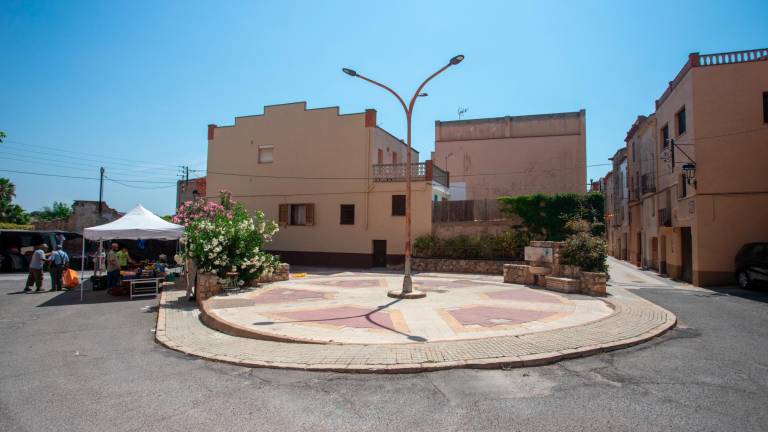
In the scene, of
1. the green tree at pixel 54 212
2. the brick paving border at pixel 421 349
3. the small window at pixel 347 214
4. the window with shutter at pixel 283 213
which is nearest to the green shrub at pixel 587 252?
the brick paving border at pixel 421 349

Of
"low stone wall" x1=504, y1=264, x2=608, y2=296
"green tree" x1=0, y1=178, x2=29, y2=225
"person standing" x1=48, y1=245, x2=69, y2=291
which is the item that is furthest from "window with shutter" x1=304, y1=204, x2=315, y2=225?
"green tree" x1=0, y1=178, x2=29, y2=225

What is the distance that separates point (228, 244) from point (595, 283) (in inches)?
432

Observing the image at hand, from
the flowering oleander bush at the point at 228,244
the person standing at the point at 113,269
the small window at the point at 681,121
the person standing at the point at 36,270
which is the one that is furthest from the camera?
the small window at the point at 681,121

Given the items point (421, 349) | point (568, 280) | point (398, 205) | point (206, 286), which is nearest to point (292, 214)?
point (398, 205)

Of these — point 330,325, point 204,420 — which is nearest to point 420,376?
point 204,420

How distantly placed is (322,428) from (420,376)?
1820 mm

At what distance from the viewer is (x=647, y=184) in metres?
25.4

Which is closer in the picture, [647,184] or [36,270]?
[36,270]

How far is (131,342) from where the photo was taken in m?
7.79

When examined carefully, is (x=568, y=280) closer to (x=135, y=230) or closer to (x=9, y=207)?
(x=135, y=230)

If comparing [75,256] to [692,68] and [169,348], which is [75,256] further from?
[692,68]

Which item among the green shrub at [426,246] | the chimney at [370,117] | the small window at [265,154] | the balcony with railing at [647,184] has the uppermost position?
the chimney at [370,117]

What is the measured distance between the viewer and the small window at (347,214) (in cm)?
2472

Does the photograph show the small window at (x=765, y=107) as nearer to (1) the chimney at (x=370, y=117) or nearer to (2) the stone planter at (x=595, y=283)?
(2) the stone planter at (x=595, y=283)
